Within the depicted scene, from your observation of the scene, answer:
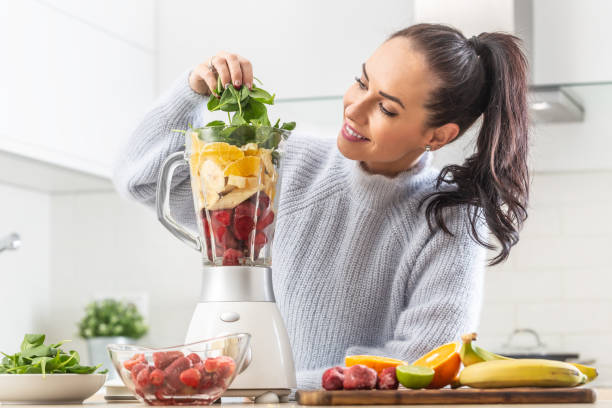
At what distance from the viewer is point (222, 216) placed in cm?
103

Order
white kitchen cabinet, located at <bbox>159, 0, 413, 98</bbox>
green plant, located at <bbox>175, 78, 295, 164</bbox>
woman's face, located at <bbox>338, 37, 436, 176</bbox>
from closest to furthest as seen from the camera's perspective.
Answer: green plant, located at <bbox>175, 78, 295, 164</bbox> → woman's face, located at <bbox>338, 37, 436, 176</bbox> → white kitchen cabinet, located at <bbox>159, 0, 413, 98</bbox>

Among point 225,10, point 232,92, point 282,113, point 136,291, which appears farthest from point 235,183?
point 136,291

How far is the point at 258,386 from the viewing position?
102 cm

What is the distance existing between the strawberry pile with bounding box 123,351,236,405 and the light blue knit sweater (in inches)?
20.8

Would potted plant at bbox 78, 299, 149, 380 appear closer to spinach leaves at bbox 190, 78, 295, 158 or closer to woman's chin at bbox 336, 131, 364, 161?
woman's chin at bbox 336, 131, 364, 161

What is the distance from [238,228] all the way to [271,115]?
1.57 metres

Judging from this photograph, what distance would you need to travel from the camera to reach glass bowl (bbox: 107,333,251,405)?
908 mm

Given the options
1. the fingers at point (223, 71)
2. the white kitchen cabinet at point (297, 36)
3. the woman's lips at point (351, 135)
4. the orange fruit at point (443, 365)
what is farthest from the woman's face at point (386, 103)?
the white kitchen cabinet at point (297, 36)

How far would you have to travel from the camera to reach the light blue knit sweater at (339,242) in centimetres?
145

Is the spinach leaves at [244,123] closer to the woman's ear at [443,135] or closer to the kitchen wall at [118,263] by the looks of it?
the woman's ear at [443,135]

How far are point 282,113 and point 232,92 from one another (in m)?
1.40

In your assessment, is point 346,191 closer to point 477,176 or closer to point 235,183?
point 477,176

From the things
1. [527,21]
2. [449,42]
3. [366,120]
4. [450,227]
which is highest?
[527,21]

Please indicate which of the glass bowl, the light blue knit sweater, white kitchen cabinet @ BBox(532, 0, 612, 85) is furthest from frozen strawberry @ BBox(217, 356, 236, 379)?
white kitchen cabinet @ BBox(532, 0, 612, 85)
